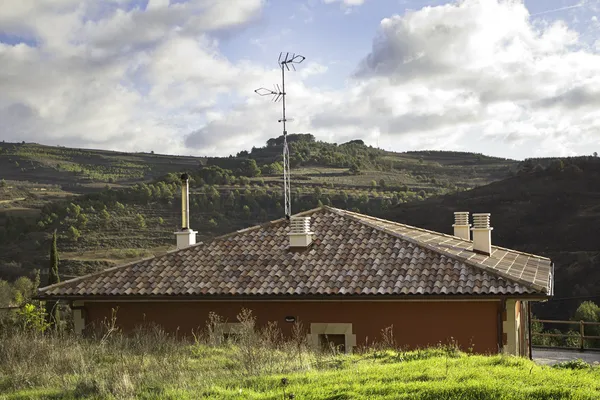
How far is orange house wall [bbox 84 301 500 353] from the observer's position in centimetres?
1229

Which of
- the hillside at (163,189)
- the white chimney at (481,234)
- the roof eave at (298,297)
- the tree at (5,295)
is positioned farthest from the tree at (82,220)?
the white chimney at (481,234)

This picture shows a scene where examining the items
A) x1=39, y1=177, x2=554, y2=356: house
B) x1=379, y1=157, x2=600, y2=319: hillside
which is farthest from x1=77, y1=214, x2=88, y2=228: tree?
x1=39, y1=177, x2=554, y2=356: house

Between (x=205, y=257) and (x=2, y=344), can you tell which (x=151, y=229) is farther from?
(x=2, y=344)

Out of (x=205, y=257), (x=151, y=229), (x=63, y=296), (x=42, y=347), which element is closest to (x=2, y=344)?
(x=42, y=347)

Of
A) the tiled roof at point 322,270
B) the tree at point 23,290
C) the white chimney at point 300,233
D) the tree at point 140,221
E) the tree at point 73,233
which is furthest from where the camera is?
the tree at point 140,221

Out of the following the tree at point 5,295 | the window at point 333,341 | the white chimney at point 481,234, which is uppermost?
the white chimney at point 481,234

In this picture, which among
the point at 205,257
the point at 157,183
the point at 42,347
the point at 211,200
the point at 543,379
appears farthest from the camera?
the point at 157,183

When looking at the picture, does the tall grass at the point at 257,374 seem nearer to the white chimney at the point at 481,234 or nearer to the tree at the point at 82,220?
the white chimney at the point at 481,234

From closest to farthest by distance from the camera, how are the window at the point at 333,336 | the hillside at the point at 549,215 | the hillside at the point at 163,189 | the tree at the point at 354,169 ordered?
the window at the point at 333,336
the hillside at the point at 549,215
the hillside at the point at 163,189
the tree at the point at 354,169

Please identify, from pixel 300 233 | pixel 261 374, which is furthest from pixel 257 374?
pixel 300 233

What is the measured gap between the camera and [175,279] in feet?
46.6

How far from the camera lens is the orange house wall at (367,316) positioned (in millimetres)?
12289

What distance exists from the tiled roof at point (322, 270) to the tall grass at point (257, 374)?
2.19 m

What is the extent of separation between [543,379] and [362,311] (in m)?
5.55
